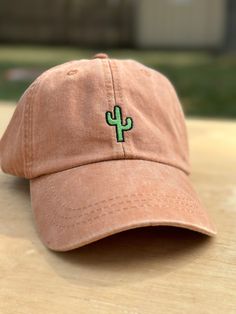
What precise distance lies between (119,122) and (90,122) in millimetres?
39

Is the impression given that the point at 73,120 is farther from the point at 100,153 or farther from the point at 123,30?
the point at 123,30

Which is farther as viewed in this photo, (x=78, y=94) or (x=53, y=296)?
(x=78, y=94)

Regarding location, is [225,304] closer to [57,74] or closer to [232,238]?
[232,238]

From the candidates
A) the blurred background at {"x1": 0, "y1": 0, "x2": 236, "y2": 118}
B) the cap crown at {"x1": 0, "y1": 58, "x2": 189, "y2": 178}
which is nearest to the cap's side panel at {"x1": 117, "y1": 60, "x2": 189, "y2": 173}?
the cap crown at {"x1": 0, "y1": 58, "x2": 189, "y2": 178}

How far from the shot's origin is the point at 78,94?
2.77ft

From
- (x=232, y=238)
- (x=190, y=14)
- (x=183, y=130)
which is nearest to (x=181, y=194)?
(x=232, y=238)

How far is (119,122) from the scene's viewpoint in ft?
2.68

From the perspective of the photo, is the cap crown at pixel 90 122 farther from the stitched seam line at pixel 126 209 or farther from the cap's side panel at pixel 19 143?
the stitched seam line at pixel 126 209

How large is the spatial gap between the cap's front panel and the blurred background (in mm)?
4166

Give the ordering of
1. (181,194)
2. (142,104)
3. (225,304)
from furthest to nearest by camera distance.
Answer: (142,104)
(181,194)
(225,304)

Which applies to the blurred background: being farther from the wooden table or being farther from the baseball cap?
the wooden table

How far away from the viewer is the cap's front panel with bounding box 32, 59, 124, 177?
31.6 inches

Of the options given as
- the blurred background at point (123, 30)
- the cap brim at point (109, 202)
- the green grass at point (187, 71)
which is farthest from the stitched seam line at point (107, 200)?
the blurred background at point (123, 30)

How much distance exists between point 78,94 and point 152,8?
6.12 meters
